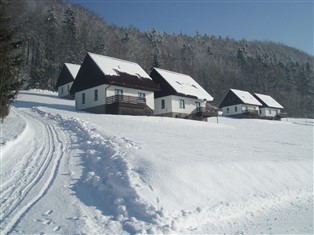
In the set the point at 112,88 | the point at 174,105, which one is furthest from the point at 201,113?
the point at 112,88

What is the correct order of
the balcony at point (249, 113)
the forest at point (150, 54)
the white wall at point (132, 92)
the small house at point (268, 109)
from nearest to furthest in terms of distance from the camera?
the white wall at point (132, 92)
the balcony at point (249, 113)
the forest at point (150, 54)
the small house at point (268, 109)

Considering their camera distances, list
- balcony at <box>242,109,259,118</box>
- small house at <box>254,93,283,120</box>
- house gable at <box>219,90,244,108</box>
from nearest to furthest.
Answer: balcony at <box>242,109,259,118</box> < house gable at <box>219,90,244,108</box> < small house at <box>254,93,283,120</box>

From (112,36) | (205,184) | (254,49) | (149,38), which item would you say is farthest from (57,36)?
(254,49)

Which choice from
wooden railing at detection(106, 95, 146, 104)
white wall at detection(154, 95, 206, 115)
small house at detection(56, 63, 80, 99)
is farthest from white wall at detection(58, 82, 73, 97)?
wooden railing at detection(106, 95, 146, 104)

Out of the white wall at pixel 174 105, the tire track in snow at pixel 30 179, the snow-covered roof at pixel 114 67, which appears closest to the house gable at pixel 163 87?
the white wall at pixel 174 105

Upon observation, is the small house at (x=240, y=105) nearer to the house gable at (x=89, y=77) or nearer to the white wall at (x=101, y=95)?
the white wall at (x=101, y=95)

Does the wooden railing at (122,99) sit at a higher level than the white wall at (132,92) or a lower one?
lower

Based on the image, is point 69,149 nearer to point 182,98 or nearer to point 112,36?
point 182,98

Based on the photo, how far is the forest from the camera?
69.9 meters

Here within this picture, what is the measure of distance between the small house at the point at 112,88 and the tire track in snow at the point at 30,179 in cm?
1847

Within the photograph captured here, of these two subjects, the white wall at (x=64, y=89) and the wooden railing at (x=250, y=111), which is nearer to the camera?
the white wall at (x=64, y=89)

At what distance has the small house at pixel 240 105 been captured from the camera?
66.5 metres

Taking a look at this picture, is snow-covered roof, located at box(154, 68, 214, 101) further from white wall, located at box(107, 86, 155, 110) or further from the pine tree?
the pine tree

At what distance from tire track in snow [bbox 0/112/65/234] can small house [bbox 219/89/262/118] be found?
5456 cm
